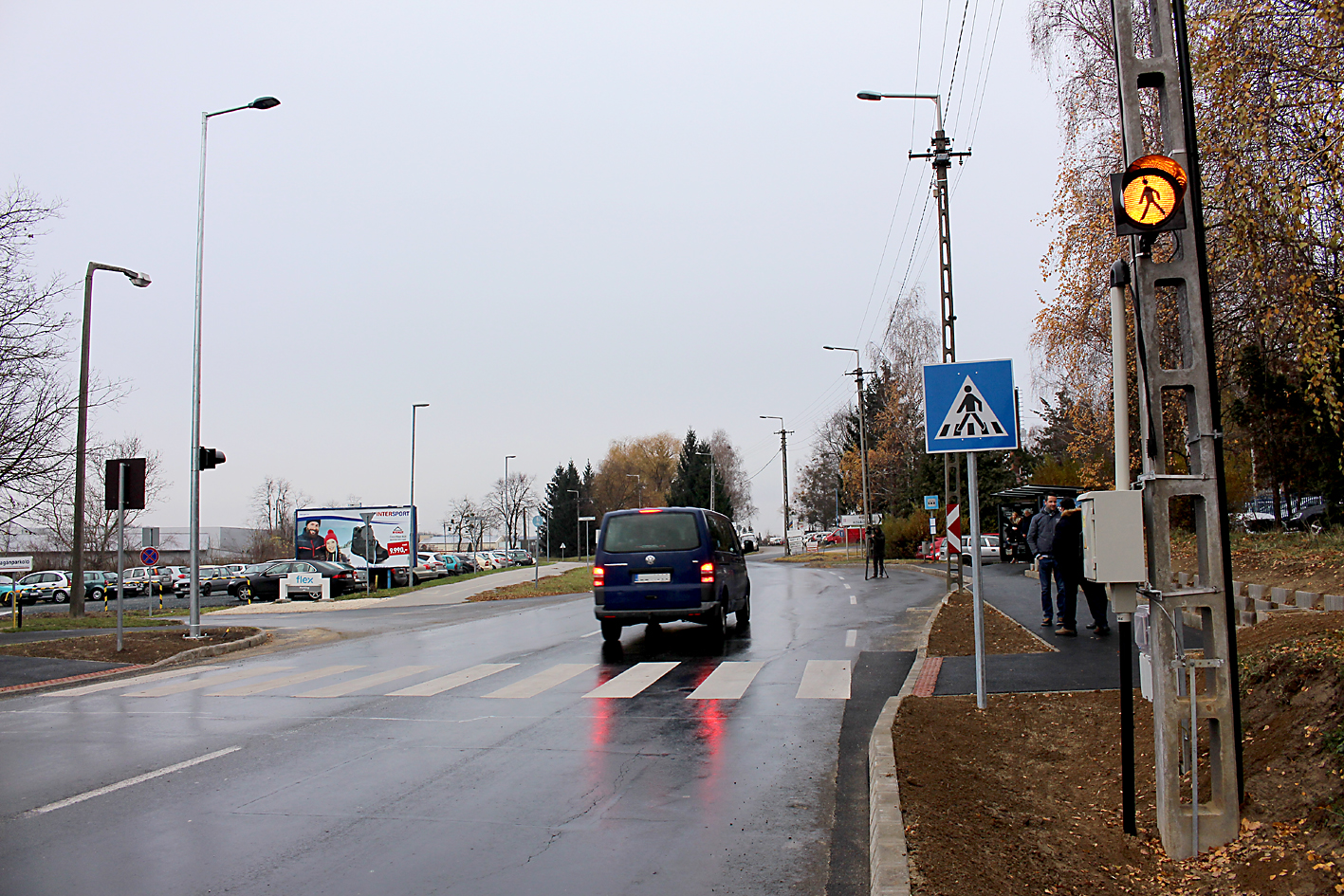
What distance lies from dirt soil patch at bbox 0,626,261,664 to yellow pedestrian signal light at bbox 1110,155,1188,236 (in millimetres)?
14847

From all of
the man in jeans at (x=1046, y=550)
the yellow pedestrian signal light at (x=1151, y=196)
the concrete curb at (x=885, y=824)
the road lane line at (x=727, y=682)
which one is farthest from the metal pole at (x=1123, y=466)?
the man in jeans at (x=1046, y=550)

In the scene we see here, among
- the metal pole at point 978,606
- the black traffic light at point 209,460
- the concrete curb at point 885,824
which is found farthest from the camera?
the black traffic light at point 209,460

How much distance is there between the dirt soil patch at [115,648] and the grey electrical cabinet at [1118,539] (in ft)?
47.2

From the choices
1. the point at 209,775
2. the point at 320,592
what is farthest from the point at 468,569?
the point at 209,775

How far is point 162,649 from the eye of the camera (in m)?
15.5

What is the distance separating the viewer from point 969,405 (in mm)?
8258

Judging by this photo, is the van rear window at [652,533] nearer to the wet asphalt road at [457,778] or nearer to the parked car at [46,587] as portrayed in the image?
the wet asphalt road at [457,778]

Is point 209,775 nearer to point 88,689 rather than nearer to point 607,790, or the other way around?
point 607,790

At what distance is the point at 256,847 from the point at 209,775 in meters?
1.94

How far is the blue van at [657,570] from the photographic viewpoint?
45.8 feet

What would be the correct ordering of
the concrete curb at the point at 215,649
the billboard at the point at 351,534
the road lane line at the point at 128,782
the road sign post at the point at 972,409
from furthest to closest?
the billboard at the point at 351,534 → the concrete curb at the point at 215,649 → the road sign post at the point at 972,409 → the road lane line at the point at 128,782

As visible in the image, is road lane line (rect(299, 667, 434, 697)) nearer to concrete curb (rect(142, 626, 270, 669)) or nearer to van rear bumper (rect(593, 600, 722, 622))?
van rear bumper (rect(593, 600, 722, 622))

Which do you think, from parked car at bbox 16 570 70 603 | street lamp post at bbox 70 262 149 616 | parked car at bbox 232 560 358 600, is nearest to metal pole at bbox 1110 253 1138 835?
street lamp post at bbox 70 262 149 616

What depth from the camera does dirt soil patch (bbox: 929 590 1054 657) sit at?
1136cm
